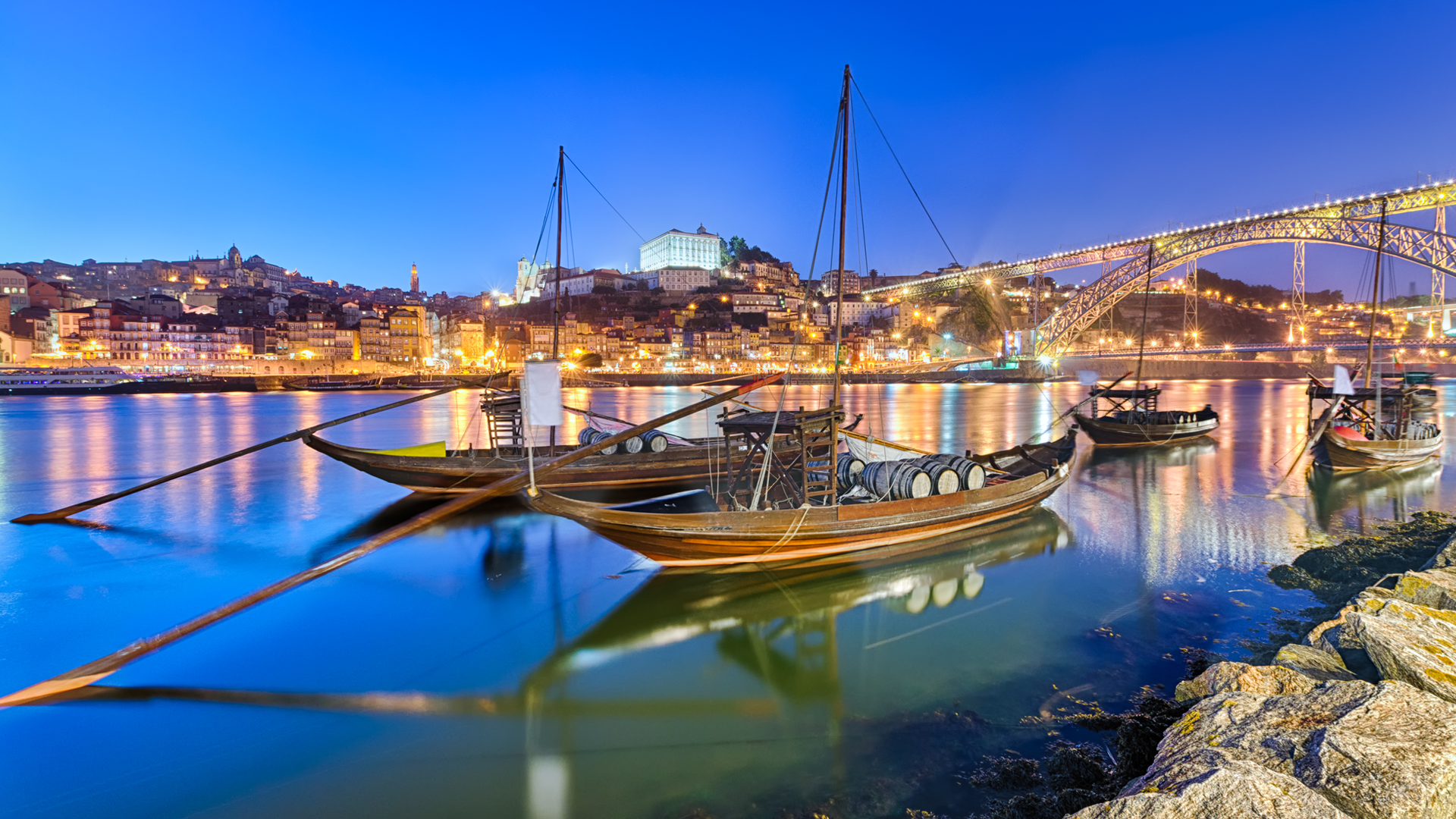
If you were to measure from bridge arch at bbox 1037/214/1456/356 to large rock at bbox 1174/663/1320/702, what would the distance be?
96.5ft

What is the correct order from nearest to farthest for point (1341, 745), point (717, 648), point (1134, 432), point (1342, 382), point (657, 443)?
1. point (1341, 745)
2. point (717, 648)
3. point (657, 443)
4. point (1342, 382)
5. point (1134, 432)

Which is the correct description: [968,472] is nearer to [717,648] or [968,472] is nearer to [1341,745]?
[717,648]

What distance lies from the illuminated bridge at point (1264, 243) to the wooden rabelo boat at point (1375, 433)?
430 centimetres

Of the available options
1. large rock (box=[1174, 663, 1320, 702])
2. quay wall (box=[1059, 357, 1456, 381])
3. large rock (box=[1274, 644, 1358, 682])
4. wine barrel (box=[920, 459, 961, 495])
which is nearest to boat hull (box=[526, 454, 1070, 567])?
wine barrel (box=[920, 459, 961, 495])

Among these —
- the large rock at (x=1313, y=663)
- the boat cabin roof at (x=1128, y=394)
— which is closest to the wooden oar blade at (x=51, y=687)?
the large rock at (x=1313, y=663)

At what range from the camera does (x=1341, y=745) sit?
2.93m

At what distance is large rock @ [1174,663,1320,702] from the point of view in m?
4.02

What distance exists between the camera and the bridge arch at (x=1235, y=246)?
119 ft

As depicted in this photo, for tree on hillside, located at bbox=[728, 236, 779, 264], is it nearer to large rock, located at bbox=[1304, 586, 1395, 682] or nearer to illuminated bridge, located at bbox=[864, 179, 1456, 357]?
illuminated bridge, located at bbox=[864, 179, 1456, 357]

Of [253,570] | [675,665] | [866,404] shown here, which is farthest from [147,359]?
[675,665]

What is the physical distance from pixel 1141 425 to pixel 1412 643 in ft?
67.2

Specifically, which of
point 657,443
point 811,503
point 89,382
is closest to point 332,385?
point 89,382

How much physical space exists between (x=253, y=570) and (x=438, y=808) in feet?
23.3

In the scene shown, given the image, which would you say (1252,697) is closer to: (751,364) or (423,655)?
(423,655)
